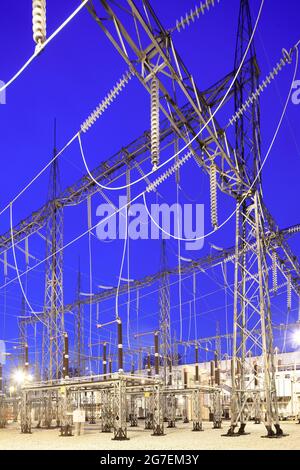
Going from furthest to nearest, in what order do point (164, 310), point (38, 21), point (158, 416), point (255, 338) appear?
point (164, 310) < point (158, 416) < point (255, 338) < point (38, 21)

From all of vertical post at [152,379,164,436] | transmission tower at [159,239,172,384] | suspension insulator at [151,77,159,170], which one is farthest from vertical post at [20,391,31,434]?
suspension insulator at [151,77,159,170]

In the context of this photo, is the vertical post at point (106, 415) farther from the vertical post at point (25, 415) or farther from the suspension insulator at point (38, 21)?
the suspension insulator at point (38, 21)

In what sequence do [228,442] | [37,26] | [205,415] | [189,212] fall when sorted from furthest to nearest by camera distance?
[205,415] < [189,212] < [228,442] < [37,26]

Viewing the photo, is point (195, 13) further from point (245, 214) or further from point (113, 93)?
point (245, 214)

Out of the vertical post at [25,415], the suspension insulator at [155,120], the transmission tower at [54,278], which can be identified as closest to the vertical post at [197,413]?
the transmission tower at [54,278]

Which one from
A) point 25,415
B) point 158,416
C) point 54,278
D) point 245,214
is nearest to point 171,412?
point 158,416

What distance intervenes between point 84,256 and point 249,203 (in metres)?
87.0

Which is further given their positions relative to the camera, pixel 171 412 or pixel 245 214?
pixel 171 412

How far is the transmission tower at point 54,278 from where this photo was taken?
70.1ft

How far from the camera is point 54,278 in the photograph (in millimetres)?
21891

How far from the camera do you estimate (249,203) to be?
16062mm
